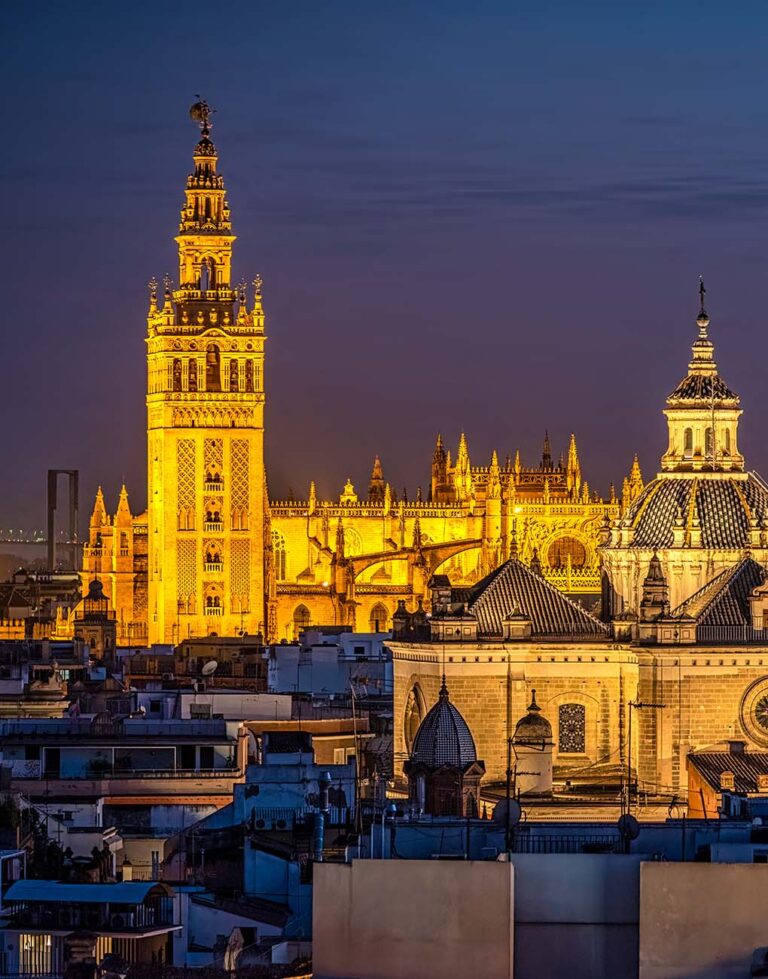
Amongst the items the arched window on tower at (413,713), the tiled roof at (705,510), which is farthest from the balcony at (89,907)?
the tiled roof at (705,510)

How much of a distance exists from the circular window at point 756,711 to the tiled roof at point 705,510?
4677mm

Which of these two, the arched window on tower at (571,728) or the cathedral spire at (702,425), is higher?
the cathedral spire at (702,425)

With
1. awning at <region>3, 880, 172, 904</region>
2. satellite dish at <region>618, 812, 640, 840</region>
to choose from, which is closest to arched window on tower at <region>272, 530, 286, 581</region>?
awning at <region>3, 880, 172, 904</region>

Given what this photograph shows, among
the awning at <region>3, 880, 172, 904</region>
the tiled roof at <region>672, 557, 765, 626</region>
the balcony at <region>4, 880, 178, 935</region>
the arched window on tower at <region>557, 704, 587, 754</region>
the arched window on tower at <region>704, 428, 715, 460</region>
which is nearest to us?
the balcony at <region>4, 880, 178, 935</region>

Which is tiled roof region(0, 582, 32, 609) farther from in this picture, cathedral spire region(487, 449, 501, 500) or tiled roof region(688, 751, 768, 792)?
tiled roof region(688, 751, 768, 792)

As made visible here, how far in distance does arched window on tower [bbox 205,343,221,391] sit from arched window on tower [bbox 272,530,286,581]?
7341mm

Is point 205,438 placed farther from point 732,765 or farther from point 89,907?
point 89,907

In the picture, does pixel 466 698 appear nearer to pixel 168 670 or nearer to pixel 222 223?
pixel 168 670

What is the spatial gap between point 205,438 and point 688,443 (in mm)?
75695

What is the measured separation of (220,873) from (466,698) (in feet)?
62.2

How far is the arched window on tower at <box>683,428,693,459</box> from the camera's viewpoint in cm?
8781

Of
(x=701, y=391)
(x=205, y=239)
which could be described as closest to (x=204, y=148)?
(x=205, y=239)

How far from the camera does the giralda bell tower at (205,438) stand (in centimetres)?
16025

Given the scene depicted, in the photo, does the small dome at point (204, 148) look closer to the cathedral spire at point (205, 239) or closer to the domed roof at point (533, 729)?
the cathedral spire at point (205, 239)
